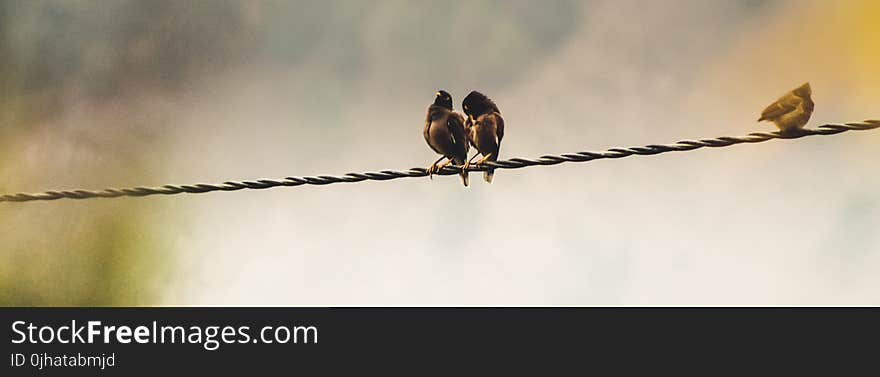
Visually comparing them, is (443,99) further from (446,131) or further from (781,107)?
(781,107)

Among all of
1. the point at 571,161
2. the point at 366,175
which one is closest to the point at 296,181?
the point at 366,175

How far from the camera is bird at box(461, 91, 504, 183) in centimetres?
918

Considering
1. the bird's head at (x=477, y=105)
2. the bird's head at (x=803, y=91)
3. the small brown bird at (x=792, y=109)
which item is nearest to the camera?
the small brown bird at (x=792, y=109)

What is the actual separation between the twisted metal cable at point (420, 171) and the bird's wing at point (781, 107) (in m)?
1.05

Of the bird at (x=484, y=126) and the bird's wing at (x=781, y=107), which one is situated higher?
the bird at (x=484, y=126)

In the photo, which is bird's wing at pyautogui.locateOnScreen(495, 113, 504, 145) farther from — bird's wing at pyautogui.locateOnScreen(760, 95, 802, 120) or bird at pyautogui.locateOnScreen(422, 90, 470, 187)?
bird's wing at pyautogui.locateOnScreen(760, 95, 802, 120)

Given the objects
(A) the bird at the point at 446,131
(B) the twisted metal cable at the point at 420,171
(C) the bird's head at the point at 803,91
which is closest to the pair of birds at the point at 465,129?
(A) the bird at the point at 446,131

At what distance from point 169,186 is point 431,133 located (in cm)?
334

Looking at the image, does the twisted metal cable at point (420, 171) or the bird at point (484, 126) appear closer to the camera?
the twisted metal cable at point (420, 171)

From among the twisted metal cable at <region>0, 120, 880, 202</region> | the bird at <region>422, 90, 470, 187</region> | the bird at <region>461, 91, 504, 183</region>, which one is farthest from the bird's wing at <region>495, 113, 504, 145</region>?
the twisted metal cable at <region>0, 120, 880, 202</region>

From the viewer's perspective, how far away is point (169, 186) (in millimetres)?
6762

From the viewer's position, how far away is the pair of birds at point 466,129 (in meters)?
9.20

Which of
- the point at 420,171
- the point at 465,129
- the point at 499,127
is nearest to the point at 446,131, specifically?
the point at 465,129

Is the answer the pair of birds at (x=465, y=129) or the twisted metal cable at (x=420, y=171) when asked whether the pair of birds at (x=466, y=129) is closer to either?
the pair of birds at (x=465, y=129)
